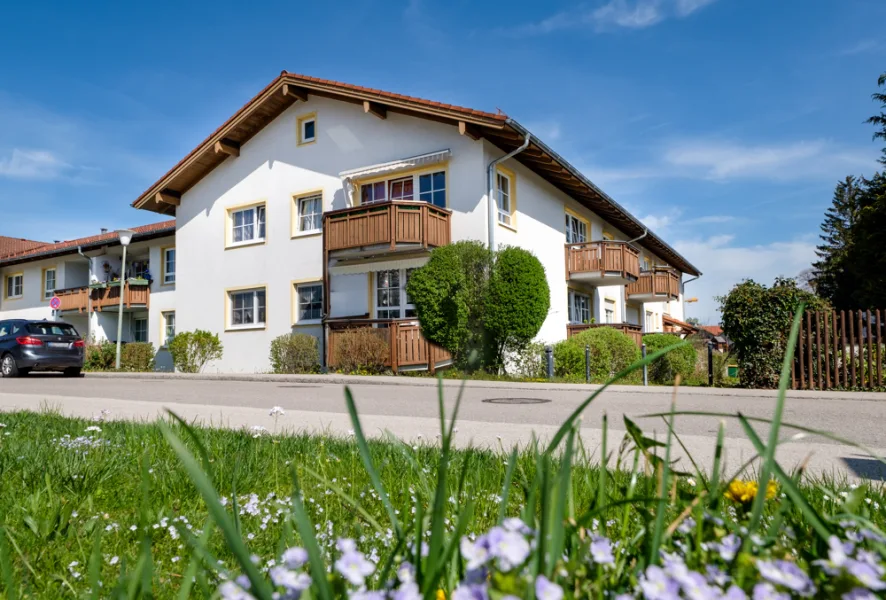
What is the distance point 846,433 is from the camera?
5723 millimetres

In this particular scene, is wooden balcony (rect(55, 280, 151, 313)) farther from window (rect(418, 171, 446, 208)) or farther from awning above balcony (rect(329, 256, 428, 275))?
window (rect(418, 171, 446, 208))

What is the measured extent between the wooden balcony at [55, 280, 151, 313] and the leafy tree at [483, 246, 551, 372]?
53.4 feet

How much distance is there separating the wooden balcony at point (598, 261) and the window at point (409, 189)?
577cm

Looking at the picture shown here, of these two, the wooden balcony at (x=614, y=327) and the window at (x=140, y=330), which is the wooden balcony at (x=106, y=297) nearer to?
the window at (x=140, y=330)

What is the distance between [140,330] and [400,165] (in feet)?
56.7

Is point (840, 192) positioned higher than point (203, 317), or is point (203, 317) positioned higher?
point (840, 192)

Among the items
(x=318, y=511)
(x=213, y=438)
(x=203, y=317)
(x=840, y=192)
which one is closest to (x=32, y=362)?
(x=203, y=317)

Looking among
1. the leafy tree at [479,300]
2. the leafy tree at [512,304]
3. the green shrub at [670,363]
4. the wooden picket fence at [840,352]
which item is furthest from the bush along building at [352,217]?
the wooden picket fence at [840,352]

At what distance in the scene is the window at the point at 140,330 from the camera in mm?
29469

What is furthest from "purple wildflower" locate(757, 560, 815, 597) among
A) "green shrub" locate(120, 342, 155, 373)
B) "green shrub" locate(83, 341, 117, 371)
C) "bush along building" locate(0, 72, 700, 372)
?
"green shrub" locate(83, 341, 117, 371)

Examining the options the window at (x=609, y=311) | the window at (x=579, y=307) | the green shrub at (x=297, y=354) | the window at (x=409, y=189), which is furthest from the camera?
the window at (x=609, y=311)

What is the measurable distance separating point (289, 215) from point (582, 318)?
10.8 metres

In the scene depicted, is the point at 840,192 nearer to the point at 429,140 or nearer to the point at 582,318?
the point at 582,318

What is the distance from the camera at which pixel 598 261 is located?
22.1m
